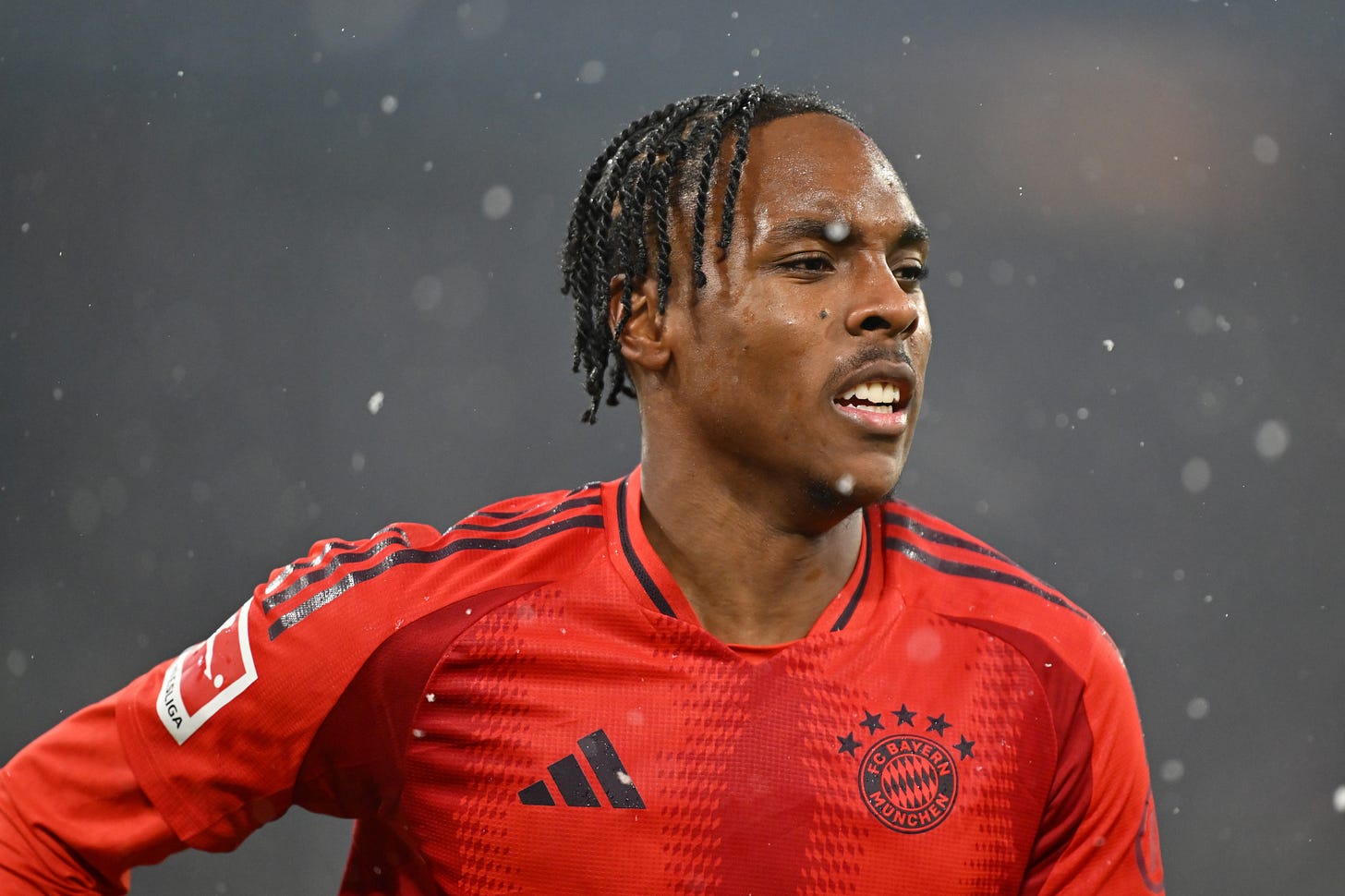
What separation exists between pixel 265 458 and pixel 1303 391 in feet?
7.11

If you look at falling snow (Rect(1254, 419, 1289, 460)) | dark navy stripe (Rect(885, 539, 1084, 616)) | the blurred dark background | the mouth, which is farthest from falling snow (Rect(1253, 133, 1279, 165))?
the mouth

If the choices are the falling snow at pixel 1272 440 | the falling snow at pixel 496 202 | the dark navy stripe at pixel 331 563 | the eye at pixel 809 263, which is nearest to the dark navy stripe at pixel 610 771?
the dark navy stripe at pixel 331 563

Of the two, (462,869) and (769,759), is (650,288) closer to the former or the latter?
(769,759)

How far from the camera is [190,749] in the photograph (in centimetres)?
181

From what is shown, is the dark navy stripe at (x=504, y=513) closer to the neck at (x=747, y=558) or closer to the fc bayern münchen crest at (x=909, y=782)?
the neck at (x=747, y=558)

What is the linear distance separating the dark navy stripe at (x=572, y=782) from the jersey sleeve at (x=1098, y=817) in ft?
1.83

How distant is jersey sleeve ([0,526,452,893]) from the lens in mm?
1807

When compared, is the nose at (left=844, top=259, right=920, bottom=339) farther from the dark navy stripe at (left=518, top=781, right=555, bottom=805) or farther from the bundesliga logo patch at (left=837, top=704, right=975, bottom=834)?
the dark navy stripe at (left=518, top=781, right=555, bottom=805)

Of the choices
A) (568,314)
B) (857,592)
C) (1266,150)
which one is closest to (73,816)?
(857,592)

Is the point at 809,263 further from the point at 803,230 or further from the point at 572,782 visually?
the point at 572,782

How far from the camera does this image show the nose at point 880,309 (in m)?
1.76

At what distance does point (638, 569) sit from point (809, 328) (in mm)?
386

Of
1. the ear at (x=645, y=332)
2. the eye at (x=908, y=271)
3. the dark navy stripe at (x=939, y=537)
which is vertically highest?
the eye at (x=908, y=271)

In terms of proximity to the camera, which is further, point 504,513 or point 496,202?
point 496,202
